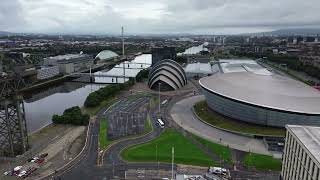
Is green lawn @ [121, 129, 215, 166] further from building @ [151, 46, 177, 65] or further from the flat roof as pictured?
building @ [151, 46, 177, 65]

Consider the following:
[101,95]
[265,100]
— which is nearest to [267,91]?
[265,100]

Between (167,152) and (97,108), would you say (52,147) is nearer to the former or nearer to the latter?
(167,152)

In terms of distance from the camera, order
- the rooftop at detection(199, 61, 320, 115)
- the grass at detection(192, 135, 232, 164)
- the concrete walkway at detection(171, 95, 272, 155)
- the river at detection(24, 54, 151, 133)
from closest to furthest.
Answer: the grass at detection(192, 135, 232, 164)
the concrete walkway at detection(171, 95, 272, 155)
the rooftop at detection(199, 61, 320, 115)
the river at detection(24, 54, 151, 133)

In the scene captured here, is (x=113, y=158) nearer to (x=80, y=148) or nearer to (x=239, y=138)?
(x=80, y=148)

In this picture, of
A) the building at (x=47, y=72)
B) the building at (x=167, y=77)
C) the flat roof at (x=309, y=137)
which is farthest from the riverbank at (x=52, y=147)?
the building at (x=47, y=72)

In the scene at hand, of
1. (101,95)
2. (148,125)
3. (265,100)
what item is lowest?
(148,125)

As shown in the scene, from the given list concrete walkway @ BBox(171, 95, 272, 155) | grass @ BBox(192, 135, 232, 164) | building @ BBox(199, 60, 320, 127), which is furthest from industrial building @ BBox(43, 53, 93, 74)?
grass @ BBox(192, 135, 232, 164)

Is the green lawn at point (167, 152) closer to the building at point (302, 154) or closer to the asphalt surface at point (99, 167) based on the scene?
the asphalt surface at point (99, 167)
